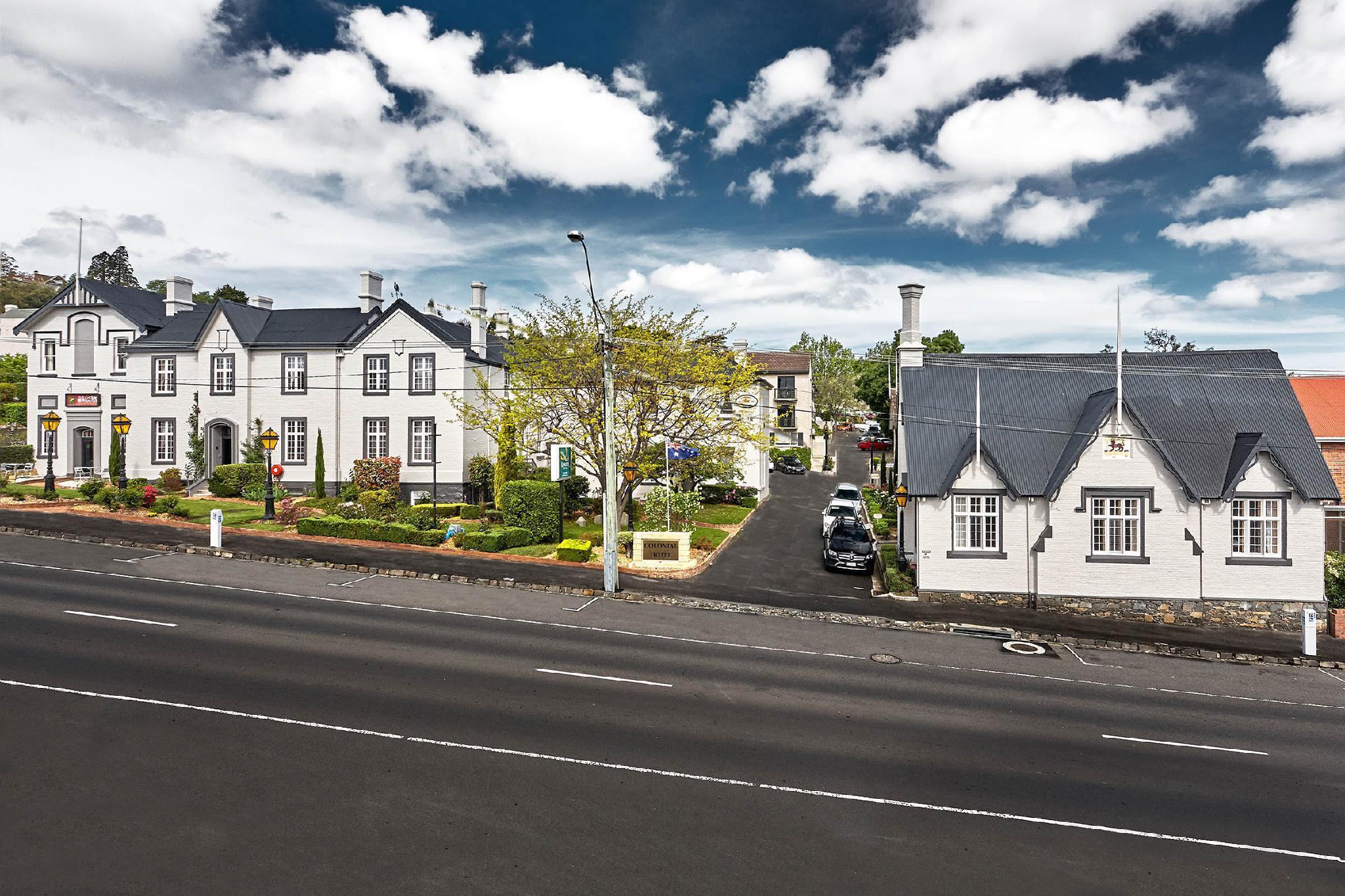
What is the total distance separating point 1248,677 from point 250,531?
3366 cm

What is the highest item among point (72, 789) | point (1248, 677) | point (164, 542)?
point (164, 542)

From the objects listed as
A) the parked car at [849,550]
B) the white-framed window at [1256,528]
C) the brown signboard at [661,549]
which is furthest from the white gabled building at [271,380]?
the white-framed window at [1256,528]

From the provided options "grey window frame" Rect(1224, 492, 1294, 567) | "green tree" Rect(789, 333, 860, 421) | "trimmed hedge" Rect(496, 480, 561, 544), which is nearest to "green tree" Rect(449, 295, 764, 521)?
"trimmed hedge" Rect(496, 480, 561, 544)

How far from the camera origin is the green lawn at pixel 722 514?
38.1 meters

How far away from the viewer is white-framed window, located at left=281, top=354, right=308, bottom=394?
130 ft

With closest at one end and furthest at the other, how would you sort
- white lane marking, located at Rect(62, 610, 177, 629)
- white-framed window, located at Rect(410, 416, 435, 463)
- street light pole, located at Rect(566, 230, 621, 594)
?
white lane marking, located at Rect(62, 610, 177, 629) < street light pole, located at Rect(566, 230, 621, 594) < white-framed window, located at Rect(410, 416, 435, 463)

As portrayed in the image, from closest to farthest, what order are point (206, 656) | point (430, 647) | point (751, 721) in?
point (751, 721)
point (206, 656)
point (430, 647)

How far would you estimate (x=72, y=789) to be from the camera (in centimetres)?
938

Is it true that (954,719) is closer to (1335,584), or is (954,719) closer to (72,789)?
(72,789)

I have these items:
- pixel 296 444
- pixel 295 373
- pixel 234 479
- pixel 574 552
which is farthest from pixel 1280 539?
pixel 234 479

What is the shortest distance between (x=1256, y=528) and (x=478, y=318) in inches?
1386

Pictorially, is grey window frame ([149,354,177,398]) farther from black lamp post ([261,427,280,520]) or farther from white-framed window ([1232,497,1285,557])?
white-framed window ([1232,497,1285,557])

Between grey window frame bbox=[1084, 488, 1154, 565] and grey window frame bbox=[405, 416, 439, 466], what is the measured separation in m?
30.4

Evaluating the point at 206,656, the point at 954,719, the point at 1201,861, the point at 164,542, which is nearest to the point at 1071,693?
the point at 954,719
